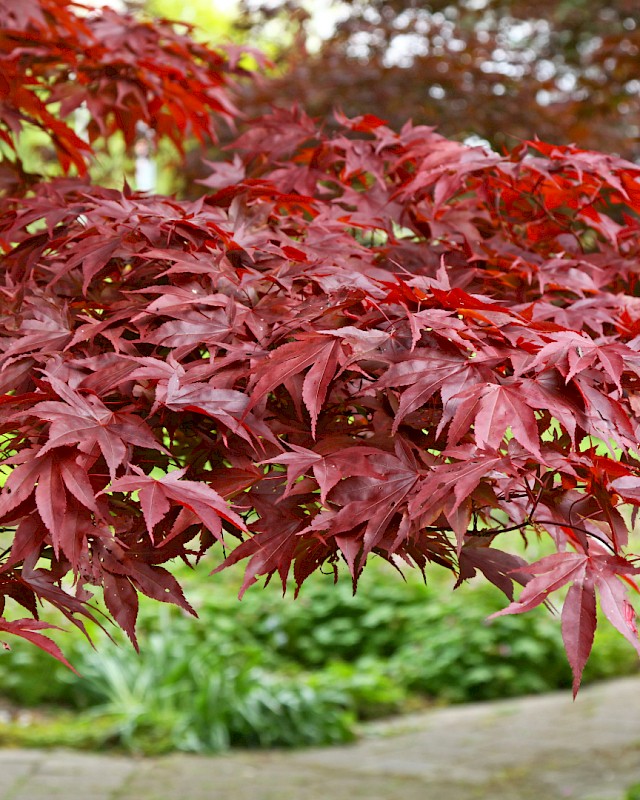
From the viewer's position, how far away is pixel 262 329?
5.03ft

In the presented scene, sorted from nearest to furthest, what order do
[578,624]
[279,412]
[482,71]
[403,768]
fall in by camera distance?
[578,624]
[279,412]
[403,768]
[482,71]

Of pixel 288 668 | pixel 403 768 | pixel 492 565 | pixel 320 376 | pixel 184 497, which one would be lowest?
pixel 288 668

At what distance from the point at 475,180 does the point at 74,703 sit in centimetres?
466

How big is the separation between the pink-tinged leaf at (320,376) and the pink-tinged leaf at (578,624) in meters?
0.42

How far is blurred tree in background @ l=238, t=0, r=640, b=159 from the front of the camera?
5133mm

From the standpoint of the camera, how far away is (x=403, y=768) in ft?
15.8

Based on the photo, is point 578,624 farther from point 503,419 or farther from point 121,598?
point 121,598

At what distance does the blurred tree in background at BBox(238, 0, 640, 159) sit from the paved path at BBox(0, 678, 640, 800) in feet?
10.7

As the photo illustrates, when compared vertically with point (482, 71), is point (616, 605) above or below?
below

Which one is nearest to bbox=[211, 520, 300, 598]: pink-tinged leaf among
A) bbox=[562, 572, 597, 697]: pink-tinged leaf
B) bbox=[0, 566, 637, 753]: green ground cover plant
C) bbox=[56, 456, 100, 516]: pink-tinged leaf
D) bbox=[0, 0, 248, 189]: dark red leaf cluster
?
bbox=[56, 456, 100, 516]: pink-tinged leaf

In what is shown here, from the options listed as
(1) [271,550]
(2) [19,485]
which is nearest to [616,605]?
(1) [271,550]

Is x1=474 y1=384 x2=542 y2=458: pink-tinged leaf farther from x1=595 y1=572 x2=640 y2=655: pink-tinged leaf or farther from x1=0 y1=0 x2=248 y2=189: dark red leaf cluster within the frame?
x1=0 y1=0 x2=248 y2=189: dark red leaf cluster

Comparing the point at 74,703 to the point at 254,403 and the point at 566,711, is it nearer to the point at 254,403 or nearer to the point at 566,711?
the point at 566,711

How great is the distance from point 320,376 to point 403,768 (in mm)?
3925
